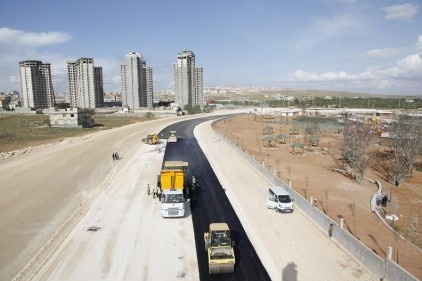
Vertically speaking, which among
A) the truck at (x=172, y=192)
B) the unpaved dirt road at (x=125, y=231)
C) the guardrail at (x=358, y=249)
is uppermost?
the truck at (x=172, y=192)

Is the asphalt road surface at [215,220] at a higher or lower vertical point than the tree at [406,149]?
lower

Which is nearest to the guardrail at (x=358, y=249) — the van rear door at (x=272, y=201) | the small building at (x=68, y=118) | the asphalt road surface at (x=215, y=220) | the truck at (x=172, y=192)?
the van rear door at (x=272, y=201)

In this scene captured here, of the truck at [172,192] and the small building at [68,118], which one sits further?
the small building at [68,118]

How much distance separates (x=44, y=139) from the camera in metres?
76.6

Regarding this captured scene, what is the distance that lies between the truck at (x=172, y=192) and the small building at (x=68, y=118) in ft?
258

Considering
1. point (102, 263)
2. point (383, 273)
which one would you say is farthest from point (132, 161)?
point (383, 273)

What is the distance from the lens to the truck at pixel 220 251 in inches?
745

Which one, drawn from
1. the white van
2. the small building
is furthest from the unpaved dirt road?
the small building

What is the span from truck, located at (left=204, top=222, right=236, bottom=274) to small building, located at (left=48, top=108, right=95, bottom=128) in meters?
89.3

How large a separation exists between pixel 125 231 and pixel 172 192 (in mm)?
4704

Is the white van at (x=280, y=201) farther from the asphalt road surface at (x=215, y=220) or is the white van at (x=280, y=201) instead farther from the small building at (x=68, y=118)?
the small building at (x=68, y=118)

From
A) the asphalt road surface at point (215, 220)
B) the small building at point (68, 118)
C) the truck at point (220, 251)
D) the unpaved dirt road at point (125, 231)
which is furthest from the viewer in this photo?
the small building at point (68, 118)

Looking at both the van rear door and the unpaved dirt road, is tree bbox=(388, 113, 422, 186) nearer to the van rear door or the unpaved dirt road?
the unpaved dirt road

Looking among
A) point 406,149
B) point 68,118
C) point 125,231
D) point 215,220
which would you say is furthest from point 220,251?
point 68,118
